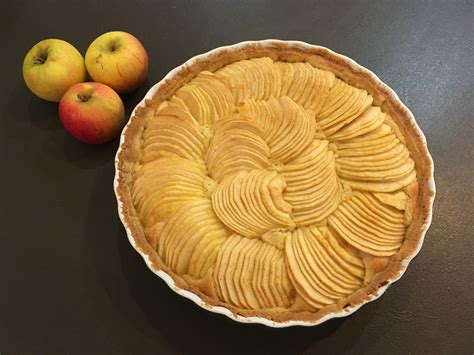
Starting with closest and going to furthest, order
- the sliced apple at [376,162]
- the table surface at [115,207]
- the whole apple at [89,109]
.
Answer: the sliced apple at [376,162]
the table surface at [115,207]
the whole apple at [89,109]

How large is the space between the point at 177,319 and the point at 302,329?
583 mm

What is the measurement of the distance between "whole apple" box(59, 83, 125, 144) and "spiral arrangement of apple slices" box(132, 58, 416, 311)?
289 mm

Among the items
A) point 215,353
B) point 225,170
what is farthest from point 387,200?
point 215,353

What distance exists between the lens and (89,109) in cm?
222

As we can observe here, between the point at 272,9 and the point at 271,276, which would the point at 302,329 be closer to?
→ the point at 271,276

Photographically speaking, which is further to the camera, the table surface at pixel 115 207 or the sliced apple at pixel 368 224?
the table surface at pixel 115 207

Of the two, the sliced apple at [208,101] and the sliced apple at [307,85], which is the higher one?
the sliced apple at [307,85]

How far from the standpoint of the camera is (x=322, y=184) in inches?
73.0

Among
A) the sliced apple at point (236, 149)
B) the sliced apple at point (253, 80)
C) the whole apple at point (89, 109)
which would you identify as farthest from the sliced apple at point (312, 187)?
the whole apple at point (89, 109)

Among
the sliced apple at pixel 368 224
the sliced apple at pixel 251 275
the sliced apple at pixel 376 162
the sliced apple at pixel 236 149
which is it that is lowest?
the sliced apple at pixel 251 275

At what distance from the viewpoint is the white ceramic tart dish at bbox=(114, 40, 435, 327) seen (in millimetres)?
1791

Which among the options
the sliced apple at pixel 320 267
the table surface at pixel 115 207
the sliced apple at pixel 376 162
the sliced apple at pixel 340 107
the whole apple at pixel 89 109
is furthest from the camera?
the whole apple at pixel 89 109

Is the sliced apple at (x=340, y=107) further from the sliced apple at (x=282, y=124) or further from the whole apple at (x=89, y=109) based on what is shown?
the whole apple at (x=89, y=109)

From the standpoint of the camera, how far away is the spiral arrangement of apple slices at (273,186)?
1.79 metres
